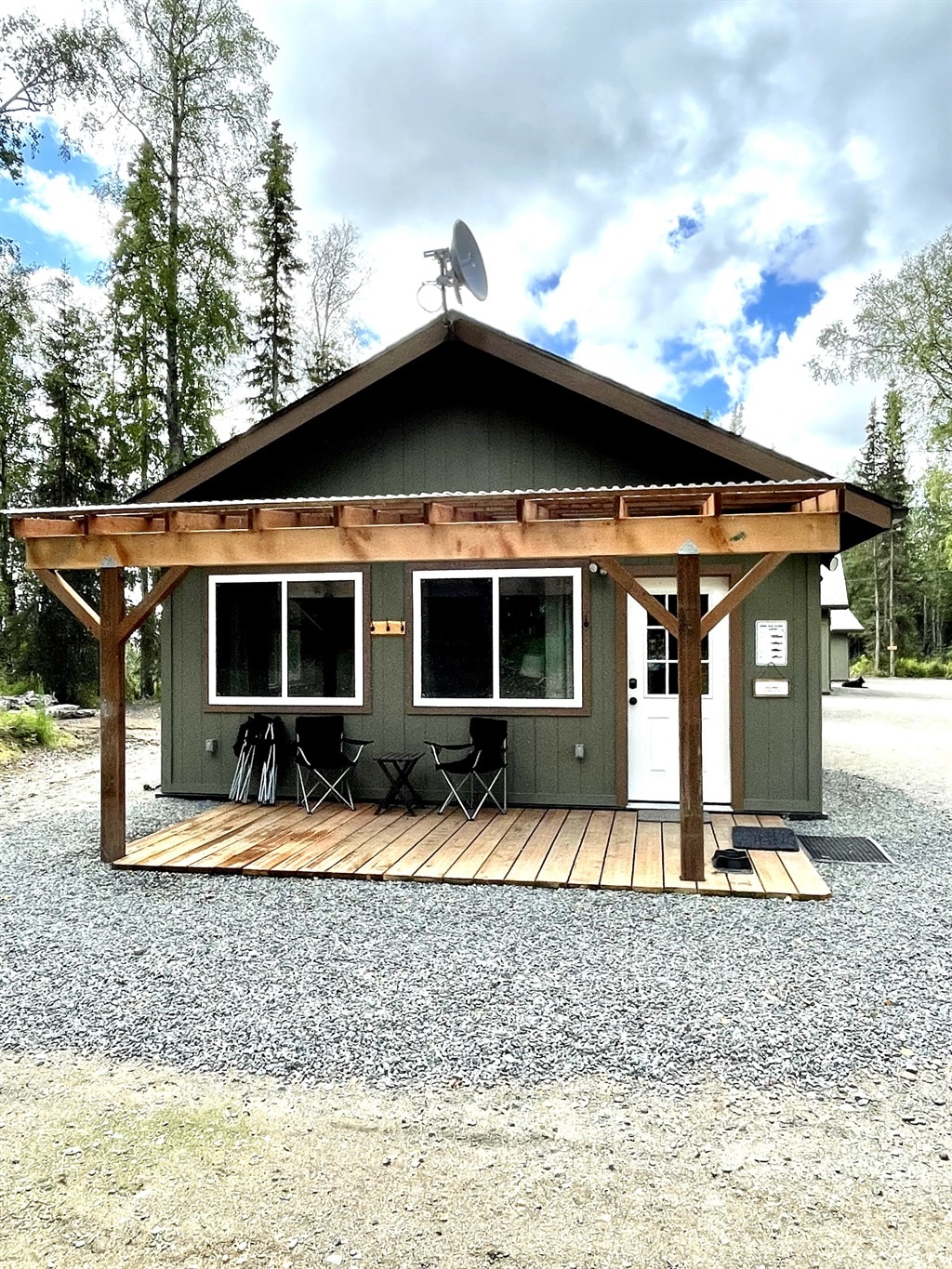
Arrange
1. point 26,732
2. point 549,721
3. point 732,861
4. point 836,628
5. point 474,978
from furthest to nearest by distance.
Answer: point 836,628 → point 26,732 → point 549,721 → point 732,861 → point 474,978

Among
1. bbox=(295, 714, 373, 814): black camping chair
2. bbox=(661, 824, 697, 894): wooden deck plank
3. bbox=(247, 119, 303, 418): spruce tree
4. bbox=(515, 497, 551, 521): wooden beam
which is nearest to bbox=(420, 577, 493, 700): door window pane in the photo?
bbox=(295, 714, 373, 814): black camping chair

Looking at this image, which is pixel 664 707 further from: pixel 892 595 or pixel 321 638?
pixel 892 595

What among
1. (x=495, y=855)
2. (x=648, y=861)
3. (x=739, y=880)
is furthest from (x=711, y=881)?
(x=495, y=855)

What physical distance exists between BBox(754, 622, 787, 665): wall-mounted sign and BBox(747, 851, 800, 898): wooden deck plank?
5.01 feet

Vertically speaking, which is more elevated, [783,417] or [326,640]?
[783,417]

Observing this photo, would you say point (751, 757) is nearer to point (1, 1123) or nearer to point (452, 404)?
point (452, 404)

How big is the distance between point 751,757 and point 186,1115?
4909mm

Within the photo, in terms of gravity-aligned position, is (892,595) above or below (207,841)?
above

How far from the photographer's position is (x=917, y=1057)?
2869 mm

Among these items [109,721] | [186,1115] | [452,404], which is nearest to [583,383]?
[452,404]

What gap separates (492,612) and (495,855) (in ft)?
6.85

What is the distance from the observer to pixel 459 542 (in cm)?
486

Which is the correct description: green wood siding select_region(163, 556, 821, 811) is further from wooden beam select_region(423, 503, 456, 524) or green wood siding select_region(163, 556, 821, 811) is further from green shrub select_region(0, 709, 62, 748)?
green shrub select_region(0, 709, 62, 748)

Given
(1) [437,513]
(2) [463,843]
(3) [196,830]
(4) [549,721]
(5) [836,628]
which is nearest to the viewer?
(1) [437,513]
